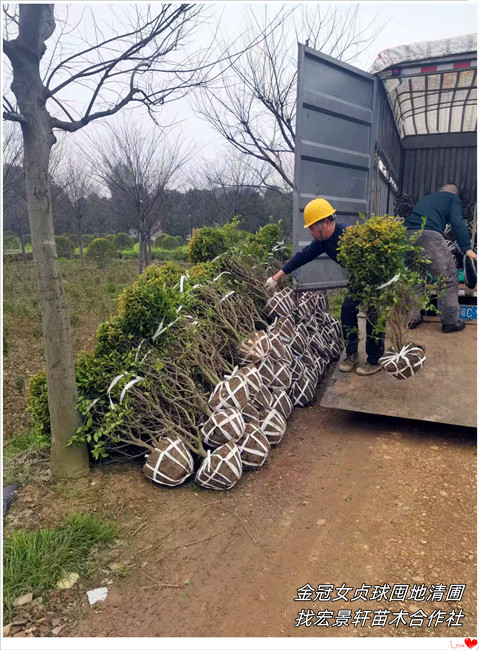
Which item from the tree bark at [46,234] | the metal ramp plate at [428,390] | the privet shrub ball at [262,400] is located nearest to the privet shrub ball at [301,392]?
the metal ramp plate at [428,390]

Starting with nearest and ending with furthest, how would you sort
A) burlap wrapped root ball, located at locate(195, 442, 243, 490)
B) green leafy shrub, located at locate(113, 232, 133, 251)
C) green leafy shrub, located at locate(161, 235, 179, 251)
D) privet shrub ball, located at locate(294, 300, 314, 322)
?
1. burlap wrapped root ball, located at locate(195, 442, 243, 490)
2. privet shrub ball, located at locate(294, 300, 314, 322)
3. green leafy shrub, located at locate(161, 235, 179, 251)
4. green leafy shrub, located at locate(113, 232, 133, 251)

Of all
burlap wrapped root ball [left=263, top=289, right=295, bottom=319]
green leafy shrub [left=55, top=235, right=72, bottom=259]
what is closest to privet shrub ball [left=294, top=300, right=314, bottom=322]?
burlap wrapped root ball [left=263, top=289, right=295, bottom=319]

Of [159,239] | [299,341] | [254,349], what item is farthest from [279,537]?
[159,239]

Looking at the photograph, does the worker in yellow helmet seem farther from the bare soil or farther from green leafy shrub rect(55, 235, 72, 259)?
green leafy shrub rect(55, 235, 72, 259)

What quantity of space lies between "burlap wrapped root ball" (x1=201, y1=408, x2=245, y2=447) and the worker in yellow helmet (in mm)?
1531

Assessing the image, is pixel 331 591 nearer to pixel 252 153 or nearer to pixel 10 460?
pixel 10 460

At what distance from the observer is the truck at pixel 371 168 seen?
4070 mm

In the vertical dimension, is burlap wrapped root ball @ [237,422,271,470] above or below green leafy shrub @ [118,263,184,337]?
below

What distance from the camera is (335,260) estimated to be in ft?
14.4

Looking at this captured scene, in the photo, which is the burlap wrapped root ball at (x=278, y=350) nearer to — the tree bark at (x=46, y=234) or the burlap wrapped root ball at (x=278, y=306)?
the burlap wrapped root ball at (x=278, y=306)

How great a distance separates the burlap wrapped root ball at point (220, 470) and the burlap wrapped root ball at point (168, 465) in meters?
0.12

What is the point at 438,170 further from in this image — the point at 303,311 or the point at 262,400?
the point at 262,400

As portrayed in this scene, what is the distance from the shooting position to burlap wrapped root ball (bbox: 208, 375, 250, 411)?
380 cm

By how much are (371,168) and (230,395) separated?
130 inches
